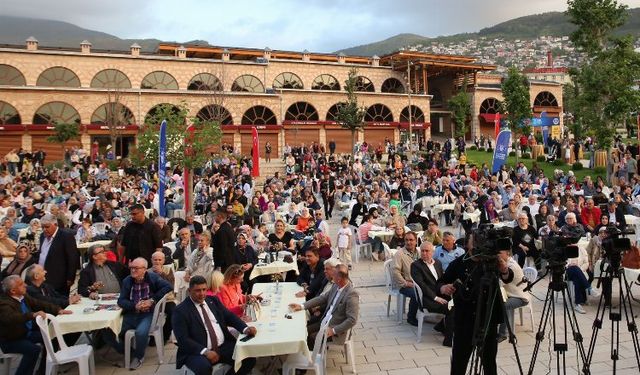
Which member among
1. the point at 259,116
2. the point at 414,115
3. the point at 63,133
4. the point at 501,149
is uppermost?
Result: the point at 414,115

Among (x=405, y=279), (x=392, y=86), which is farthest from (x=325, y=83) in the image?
(x=405, y=279)

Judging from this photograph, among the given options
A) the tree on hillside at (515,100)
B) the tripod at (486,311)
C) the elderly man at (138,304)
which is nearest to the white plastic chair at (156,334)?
the elderly man at (138,304)

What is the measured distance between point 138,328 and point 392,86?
133ft

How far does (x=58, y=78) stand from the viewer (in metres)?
32.8

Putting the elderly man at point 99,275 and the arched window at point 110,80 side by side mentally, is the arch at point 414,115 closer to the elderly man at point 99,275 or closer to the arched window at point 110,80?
the arched window at point 110,80

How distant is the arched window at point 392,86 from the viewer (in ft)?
143

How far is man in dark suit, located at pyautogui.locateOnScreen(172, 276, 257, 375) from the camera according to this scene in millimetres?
4801

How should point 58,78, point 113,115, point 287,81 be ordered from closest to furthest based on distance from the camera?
1. point 113,115
2. point 58,78
3. point 287,81

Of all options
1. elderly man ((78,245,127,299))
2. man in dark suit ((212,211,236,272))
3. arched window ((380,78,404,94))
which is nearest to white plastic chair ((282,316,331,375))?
man in dark suit ((212,211,236,272))

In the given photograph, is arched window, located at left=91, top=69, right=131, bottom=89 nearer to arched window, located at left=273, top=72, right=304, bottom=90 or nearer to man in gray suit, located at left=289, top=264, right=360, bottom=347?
arched window, located at left=273, top=72, right=304, bottom=90

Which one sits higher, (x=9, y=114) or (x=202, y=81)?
(x=202, y=81)

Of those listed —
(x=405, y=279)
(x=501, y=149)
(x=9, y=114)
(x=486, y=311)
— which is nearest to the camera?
(x=486, y=311)

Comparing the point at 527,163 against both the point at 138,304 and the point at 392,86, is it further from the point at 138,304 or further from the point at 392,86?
the point at 138,304

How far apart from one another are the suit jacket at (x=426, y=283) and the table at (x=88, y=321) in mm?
3729
